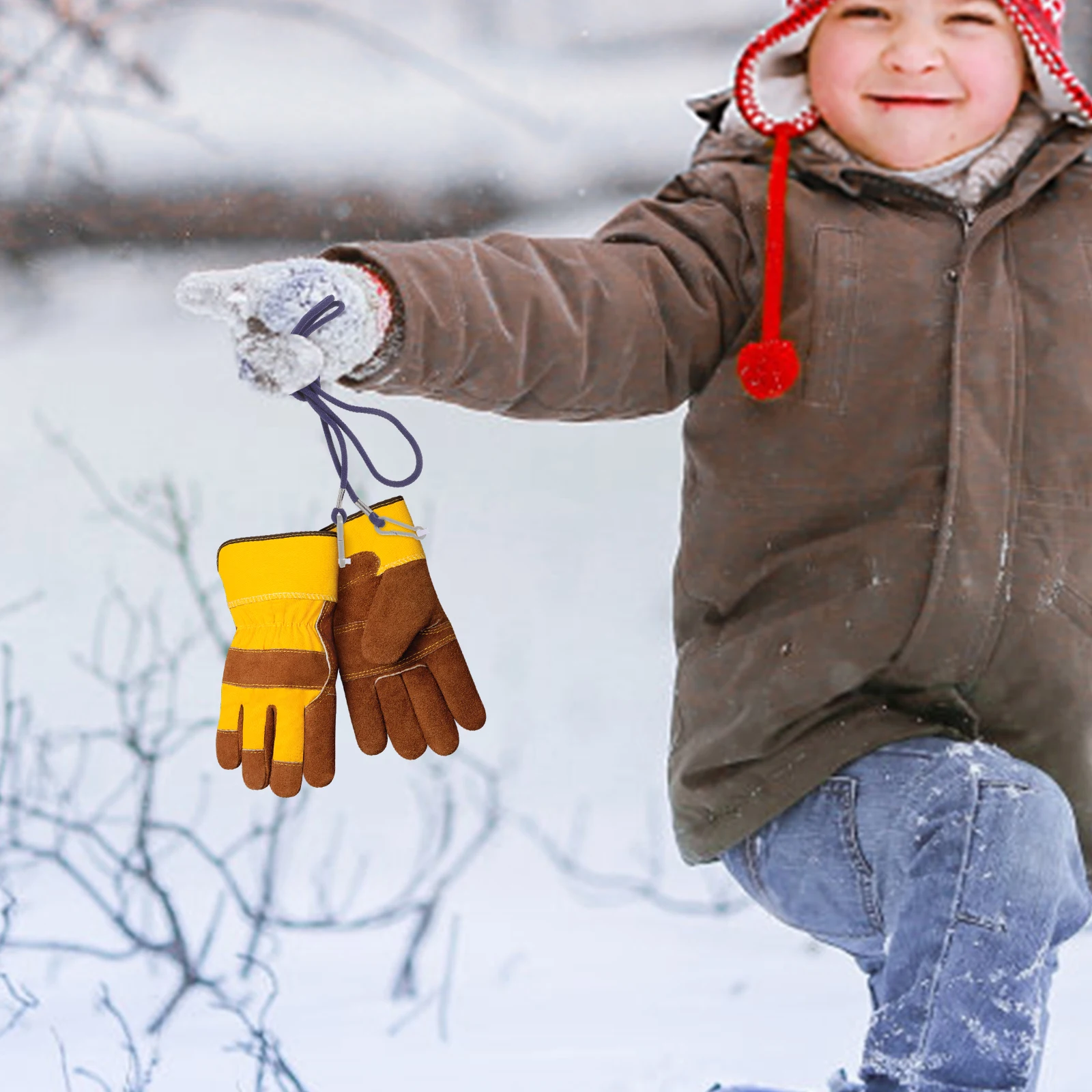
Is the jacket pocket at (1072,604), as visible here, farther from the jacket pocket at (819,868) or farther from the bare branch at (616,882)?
the bare branch at (616,882)

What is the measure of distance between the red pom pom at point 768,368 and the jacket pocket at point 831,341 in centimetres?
3

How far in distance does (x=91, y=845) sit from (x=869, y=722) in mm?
1909

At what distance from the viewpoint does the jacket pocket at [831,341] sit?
1.49 m

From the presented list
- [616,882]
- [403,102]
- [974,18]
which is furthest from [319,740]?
[616,882]

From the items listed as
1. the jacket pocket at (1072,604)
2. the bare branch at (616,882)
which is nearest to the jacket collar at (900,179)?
the jacket pocket at (1072,604)

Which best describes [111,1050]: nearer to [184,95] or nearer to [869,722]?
[184,95]

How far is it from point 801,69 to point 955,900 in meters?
0.72

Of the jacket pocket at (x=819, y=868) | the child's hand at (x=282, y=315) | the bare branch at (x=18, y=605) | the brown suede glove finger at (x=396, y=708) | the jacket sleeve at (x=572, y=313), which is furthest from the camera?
the bare branch at (x=18, y=605)

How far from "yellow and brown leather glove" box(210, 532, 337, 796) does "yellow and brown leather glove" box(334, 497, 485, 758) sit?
0.02 meters

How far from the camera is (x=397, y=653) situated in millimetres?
1520

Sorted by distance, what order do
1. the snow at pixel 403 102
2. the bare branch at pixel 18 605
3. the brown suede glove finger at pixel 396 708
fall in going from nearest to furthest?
the brown suede glove finger at pixel 396 708
the snow at pixel 403 102
the bare branch at pixel 18 605

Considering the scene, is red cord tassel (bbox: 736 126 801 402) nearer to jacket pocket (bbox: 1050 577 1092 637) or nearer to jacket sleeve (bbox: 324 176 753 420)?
jacket sleeve (bbox: 324 176 753 420)

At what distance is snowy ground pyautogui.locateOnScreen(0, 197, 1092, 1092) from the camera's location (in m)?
2.94

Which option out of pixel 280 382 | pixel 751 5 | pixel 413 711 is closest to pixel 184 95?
pixel 751 5
